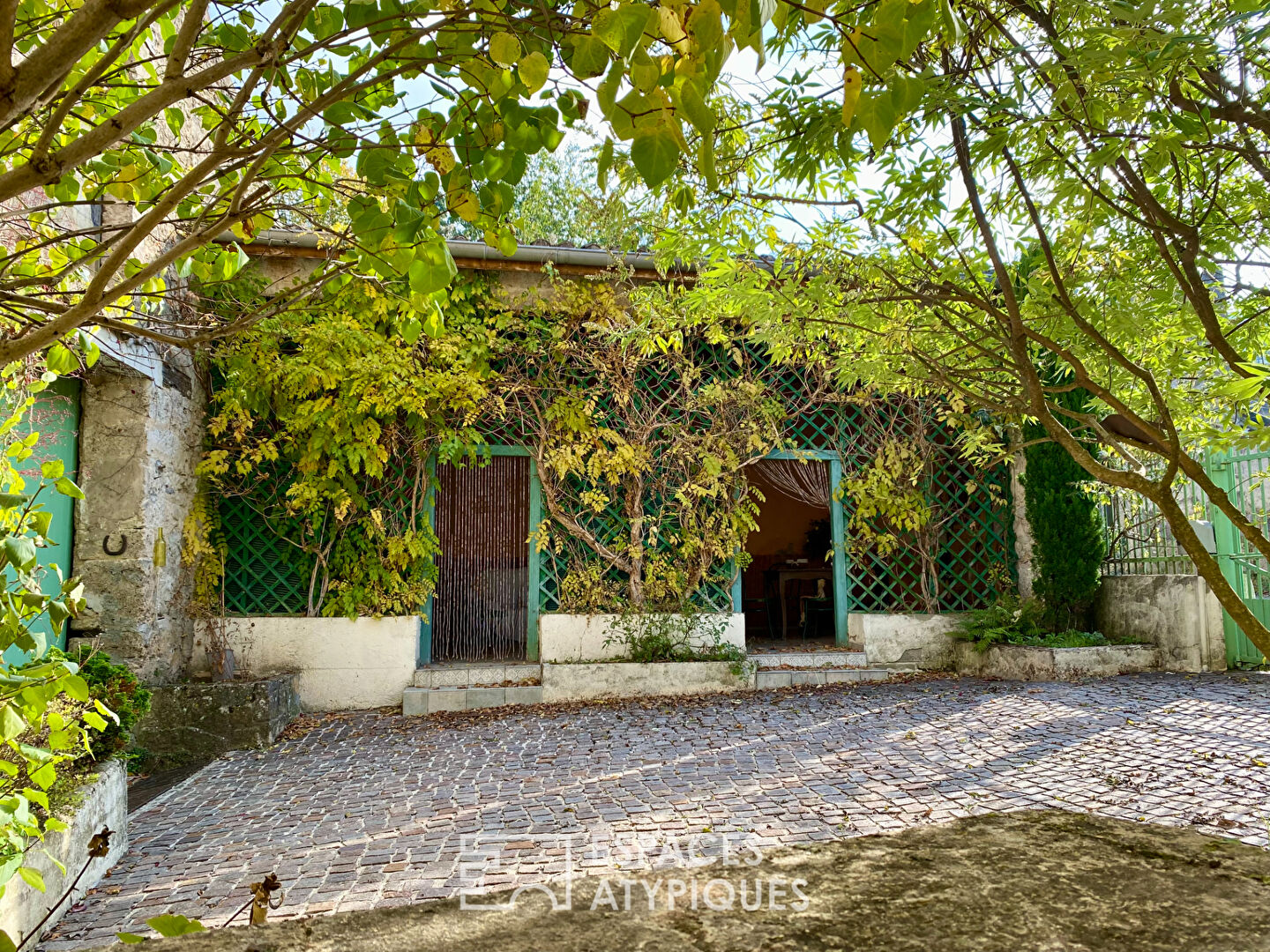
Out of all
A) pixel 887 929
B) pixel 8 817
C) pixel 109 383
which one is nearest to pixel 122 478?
pixel 109 383

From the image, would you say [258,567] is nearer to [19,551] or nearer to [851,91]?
[19,551]

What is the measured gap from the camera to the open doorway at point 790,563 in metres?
8.59

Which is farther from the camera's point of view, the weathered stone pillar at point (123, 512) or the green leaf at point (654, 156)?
the weathered stone pillar at point (123, 512)

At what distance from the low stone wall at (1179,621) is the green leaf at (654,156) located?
801cm

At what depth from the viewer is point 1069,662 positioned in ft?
23.5

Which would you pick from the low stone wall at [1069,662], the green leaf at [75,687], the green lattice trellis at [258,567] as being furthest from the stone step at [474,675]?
the green leaf at [75,687]

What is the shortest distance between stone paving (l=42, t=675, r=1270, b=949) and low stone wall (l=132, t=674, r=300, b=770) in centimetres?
24

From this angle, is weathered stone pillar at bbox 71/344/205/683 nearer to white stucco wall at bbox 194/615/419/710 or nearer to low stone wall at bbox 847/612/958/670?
white stucco wall at bbox 194/615/419/710

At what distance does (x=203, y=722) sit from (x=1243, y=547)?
8.53m

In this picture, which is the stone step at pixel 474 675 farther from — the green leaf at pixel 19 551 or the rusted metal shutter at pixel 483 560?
the green leaf at pixel 19 551

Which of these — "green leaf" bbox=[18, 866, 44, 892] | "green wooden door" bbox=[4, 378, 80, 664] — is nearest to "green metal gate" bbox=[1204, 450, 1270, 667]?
"green leaf" bbox=[18, 866, 44, 892]

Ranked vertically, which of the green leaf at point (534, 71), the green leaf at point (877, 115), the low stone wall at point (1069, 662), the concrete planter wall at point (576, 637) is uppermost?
the green leaf at point (534, 71)

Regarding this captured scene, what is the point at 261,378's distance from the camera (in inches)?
268

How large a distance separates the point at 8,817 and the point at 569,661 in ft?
19.0
